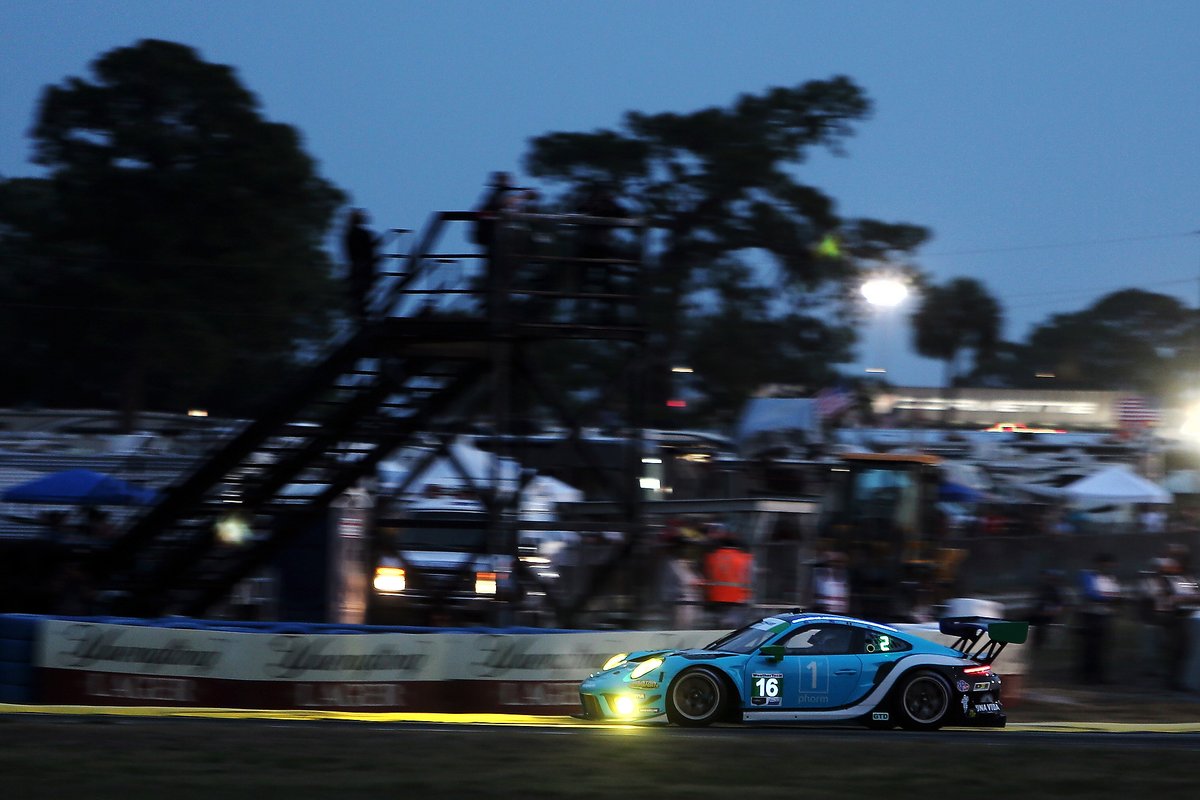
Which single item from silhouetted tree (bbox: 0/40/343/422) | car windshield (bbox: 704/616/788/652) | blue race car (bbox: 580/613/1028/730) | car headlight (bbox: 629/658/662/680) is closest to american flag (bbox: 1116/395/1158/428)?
silhouetted tree (bbox: 0/40/343/422)

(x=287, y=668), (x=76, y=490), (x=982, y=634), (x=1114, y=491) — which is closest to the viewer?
(x=982, y=634)

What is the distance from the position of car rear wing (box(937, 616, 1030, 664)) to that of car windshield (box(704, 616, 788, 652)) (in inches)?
61.3

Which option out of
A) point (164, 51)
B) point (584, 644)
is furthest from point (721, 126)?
point (584, 644)

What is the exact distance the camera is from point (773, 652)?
498 inches

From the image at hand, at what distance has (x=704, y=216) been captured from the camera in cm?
4100

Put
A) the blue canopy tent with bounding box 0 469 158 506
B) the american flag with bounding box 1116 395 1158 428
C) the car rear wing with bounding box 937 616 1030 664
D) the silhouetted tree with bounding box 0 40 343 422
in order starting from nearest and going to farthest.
Result: 1. the car rear wing with bounding box 937 616 1030 664
2. the blue canopy tent with bounding box 0 469 158 506
3. the american flag with bounding box 1116 395 1158 428
4. the silhouetted tree with bounding box 0 40 343 422

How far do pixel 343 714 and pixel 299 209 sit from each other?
34.8 metres

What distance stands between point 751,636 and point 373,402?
5.54 metres

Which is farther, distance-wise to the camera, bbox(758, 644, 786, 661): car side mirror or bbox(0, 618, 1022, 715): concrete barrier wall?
bbox(0, 618, 1022, 715): concrete barrier wall

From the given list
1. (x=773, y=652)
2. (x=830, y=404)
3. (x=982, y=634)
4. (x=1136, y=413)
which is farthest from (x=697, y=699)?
(x=1136, y=413)

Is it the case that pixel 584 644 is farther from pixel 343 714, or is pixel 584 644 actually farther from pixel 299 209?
pixel 299 209

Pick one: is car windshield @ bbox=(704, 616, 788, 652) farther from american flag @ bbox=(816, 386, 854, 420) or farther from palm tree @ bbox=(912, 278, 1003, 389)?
palm tree @ bbox=(912, 278, 1003, 389)

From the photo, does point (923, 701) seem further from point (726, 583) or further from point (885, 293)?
point (885, 293)

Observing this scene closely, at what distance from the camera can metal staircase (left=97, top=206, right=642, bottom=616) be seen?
1588 centimetres
